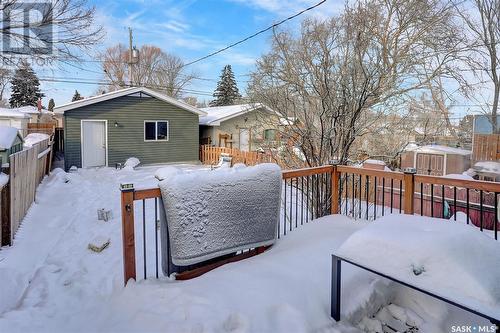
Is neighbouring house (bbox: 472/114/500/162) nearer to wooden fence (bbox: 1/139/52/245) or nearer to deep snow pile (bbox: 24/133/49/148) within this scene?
wooden fence (bbox: 1/139/52/245)

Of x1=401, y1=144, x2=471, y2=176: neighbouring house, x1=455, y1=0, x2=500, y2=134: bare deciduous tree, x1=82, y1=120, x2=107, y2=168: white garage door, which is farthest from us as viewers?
x1=82, y1=120, x2=107, y2=168: white garage door

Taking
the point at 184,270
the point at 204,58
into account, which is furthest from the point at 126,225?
the point at 204,58

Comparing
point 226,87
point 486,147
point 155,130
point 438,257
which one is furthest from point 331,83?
point 226,87

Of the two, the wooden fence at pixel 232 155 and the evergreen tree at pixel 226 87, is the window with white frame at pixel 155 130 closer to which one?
the wooden fence at pixel 232 155

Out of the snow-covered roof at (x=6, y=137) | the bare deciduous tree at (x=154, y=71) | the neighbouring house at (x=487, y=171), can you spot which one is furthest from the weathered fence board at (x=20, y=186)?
the bare deciduous tree at (x=154, y=71)

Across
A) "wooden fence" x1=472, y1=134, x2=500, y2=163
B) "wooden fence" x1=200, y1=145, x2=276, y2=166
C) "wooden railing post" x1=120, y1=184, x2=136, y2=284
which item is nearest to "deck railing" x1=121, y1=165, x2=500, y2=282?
"wooden railing post" x1=120, y1=184, x2=136, y2=284

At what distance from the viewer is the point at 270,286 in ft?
8.29

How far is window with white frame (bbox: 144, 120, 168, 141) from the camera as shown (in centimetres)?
1483

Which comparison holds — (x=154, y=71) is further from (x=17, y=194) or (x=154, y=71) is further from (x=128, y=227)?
(x=128, y=227)

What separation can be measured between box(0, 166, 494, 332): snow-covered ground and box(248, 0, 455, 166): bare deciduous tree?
5.52ft

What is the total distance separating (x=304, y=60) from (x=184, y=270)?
4.75 meters

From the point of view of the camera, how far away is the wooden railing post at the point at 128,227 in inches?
103

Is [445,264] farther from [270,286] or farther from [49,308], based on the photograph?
[49,308]

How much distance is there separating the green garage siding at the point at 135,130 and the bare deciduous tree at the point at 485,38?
1162cm
